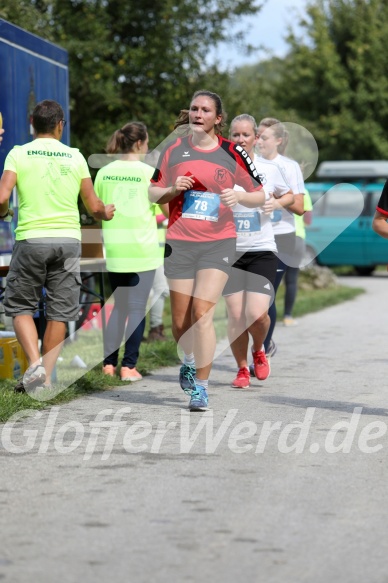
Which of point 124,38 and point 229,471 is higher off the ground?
point 124,38

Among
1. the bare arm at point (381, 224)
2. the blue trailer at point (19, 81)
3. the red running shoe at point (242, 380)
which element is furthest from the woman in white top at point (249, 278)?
the blue trailer at point (19, 81)

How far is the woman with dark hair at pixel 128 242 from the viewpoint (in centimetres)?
925

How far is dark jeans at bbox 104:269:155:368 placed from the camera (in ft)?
30.3

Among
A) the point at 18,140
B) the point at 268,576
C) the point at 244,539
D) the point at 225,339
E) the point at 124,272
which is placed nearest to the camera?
the point at 268,576

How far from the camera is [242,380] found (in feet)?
29.4

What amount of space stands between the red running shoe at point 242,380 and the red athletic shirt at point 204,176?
147 cm

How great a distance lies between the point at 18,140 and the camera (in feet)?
35.3

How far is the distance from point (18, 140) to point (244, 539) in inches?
268

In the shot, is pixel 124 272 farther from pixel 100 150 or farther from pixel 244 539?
pixel 100 150

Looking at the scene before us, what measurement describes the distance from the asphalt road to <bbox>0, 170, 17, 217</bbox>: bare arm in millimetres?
1407

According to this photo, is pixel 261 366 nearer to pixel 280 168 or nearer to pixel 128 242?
pixel 128 242

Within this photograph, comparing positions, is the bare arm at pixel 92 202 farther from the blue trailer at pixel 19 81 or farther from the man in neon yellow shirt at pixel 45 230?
the blue trailer at pixel 19 81

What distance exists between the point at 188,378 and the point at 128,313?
1.62m

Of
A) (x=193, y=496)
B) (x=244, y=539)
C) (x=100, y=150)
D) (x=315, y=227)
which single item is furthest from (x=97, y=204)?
(x=315, y=227)
